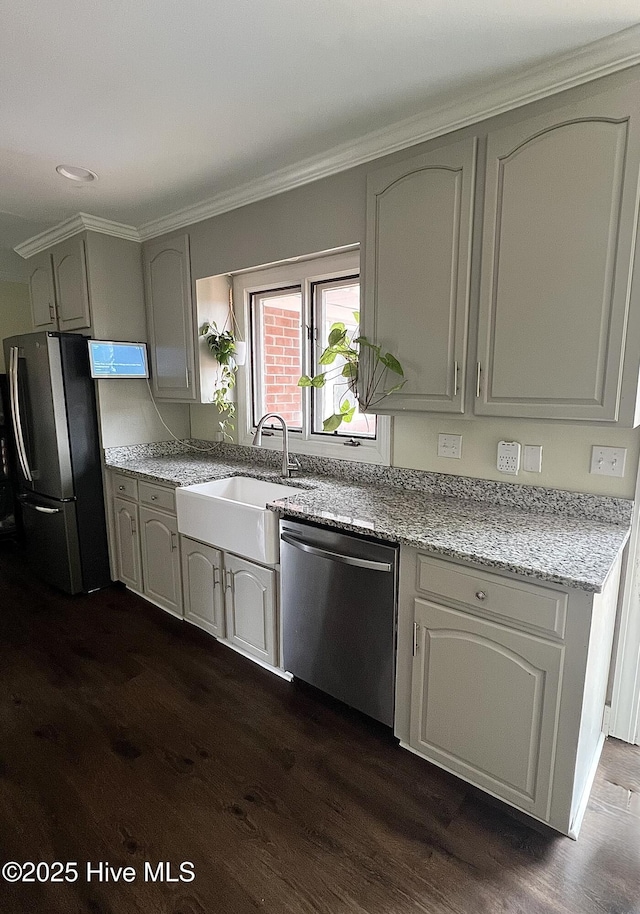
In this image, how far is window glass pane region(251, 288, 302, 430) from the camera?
2840 mm

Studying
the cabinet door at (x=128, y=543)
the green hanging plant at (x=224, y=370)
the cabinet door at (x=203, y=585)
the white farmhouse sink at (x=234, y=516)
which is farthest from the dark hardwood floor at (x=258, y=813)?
the green hanging plant at (x=224, y=370)

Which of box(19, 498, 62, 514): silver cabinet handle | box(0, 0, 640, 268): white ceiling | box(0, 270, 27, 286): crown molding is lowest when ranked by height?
box(19, 498, 62, 514): silver cabinet handle

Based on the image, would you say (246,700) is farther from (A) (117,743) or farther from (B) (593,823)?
(B) (593,823)

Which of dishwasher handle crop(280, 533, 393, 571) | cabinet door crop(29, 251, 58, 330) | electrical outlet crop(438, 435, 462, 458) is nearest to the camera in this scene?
dishwasher handle crop(280, 533, 393, 571)

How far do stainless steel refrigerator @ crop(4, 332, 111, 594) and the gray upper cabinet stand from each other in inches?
9.9

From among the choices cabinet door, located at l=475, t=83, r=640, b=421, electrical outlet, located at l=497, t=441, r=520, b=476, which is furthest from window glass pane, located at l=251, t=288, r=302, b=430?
cabinet door, located at l=475, t=83, r=640, b=421

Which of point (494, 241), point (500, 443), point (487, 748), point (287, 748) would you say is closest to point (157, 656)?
point (287, 748)

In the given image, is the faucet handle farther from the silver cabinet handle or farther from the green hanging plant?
the silver cabinet handle

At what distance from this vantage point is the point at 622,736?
1845 mm

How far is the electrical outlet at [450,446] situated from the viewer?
209 cm

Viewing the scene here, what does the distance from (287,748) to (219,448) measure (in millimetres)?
1968

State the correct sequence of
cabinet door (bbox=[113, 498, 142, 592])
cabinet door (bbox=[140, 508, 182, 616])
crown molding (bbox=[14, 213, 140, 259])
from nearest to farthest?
1. cabinet door (bbox=[140, 508, 182, 616])
2. crown molding (bbox=[14, 213, 140, 259])
3. cabinet door (bbox=[113, 498, 142, 592])

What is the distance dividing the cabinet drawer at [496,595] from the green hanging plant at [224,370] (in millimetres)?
1890

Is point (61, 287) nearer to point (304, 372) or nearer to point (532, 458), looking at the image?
point (304, 372)
